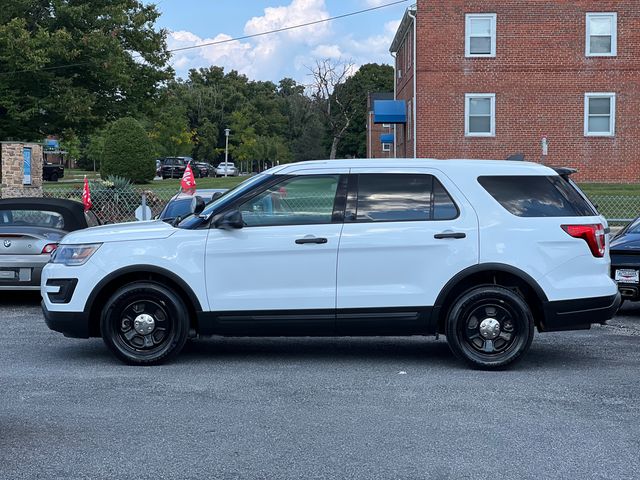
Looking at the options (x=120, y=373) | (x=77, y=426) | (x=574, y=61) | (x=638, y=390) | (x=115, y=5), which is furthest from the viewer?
(x=115, y=5)

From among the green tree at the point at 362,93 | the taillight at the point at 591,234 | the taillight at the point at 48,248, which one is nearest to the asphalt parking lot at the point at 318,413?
the taillight at the point at 591,234

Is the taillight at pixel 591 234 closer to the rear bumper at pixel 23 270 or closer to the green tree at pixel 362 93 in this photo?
the rear bumper at pixel 23 270

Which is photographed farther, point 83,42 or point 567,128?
point 83,42

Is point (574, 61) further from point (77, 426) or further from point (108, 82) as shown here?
point (77, 426)

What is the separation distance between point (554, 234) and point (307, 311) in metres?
2.23

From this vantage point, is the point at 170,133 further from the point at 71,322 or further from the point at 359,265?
the point at 359,265

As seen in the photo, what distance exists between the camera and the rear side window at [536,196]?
7590 mm

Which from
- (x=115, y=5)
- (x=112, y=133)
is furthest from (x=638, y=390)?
(x=112, y=133)

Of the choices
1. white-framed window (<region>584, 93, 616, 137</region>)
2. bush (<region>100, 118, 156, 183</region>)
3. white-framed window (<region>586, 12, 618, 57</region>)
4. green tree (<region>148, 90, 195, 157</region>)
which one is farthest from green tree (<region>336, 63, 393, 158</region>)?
white-framed window (<region>586, 12, 618, 57</region>)

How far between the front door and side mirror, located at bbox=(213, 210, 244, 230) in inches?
2.0

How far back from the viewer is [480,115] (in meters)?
32.1

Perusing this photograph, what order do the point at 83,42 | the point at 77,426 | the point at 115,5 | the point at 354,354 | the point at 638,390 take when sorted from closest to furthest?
the point at 77,426 → the point at 638,390 → the point at 354,354 → the point at 83,42 → the point at 115,5

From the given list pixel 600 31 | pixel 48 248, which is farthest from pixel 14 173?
pixel 600 31

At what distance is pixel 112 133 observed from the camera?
152 ft
